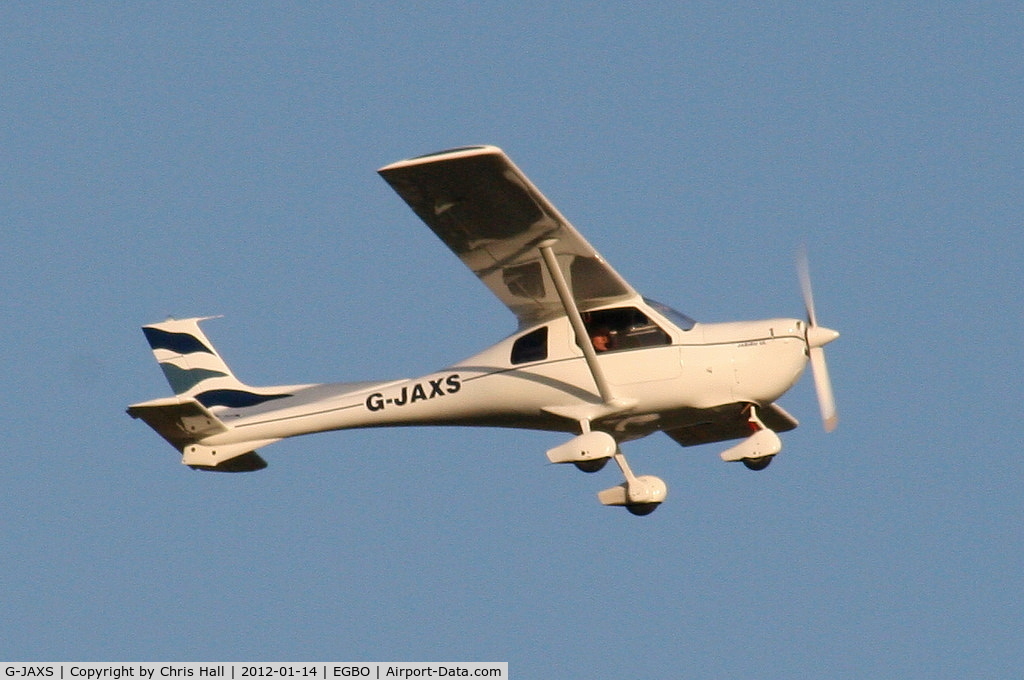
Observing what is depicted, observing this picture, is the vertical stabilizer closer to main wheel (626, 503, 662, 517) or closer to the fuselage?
the fuselage

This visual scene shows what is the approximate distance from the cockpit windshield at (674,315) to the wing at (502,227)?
8.9 inches

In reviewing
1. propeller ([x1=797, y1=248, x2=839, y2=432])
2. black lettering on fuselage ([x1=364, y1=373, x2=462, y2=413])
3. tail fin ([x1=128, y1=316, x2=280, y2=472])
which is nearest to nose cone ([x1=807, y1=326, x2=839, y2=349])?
propeller ([x1=797, y1=248, x2=839, y2=432])

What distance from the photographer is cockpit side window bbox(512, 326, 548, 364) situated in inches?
675

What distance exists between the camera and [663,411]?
16.7 metres

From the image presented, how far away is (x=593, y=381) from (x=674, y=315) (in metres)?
0.98

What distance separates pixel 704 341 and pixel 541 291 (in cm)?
164

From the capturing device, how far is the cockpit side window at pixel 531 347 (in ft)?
56.3

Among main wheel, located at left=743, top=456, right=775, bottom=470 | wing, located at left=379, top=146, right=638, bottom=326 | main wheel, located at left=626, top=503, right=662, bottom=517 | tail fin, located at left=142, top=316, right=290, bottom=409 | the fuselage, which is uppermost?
tail fin, located at left=142, top=316, right=290, bottom=409

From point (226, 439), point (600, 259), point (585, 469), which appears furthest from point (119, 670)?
point (600, 259)

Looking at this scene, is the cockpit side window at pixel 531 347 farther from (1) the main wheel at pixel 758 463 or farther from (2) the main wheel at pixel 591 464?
(1) the main wheel at pixel 758 463

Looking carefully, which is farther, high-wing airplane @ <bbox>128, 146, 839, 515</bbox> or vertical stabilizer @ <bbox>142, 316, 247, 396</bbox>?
vertical stabilizer @ <bbox>142, 316, 247, 396</bbox>

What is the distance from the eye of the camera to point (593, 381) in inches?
661

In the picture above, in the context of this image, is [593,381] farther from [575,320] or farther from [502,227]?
[502,227]

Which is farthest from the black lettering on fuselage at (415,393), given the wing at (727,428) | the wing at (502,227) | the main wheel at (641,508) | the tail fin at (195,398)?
the wing at (727,428)
